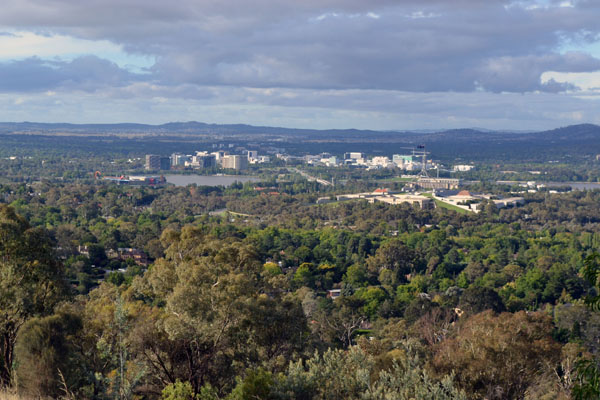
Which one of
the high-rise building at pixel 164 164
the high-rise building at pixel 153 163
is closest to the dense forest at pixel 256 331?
the high-rise building at pixel 153 163

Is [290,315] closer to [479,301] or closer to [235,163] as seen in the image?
[479,301]

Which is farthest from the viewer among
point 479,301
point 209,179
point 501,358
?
point 209,179

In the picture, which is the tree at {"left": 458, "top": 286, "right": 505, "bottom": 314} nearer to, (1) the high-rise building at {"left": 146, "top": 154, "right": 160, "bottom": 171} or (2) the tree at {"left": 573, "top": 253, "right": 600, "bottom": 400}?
(2) the tree at {"left": 573, "top": 253, "right": 600, "bottom": 400}

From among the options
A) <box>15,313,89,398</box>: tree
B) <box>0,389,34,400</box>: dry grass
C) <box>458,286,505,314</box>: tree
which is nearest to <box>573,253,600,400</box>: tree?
<box>0,389,34,400</box>: dry grass

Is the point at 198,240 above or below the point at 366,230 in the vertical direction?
above

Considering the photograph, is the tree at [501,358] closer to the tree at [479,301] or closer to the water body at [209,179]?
the tree at [479,301]

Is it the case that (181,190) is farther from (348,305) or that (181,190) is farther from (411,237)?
(348,305)

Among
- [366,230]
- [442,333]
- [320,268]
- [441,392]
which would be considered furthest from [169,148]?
[441,392]

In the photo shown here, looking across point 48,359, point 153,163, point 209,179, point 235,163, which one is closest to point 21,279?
point 48,359
